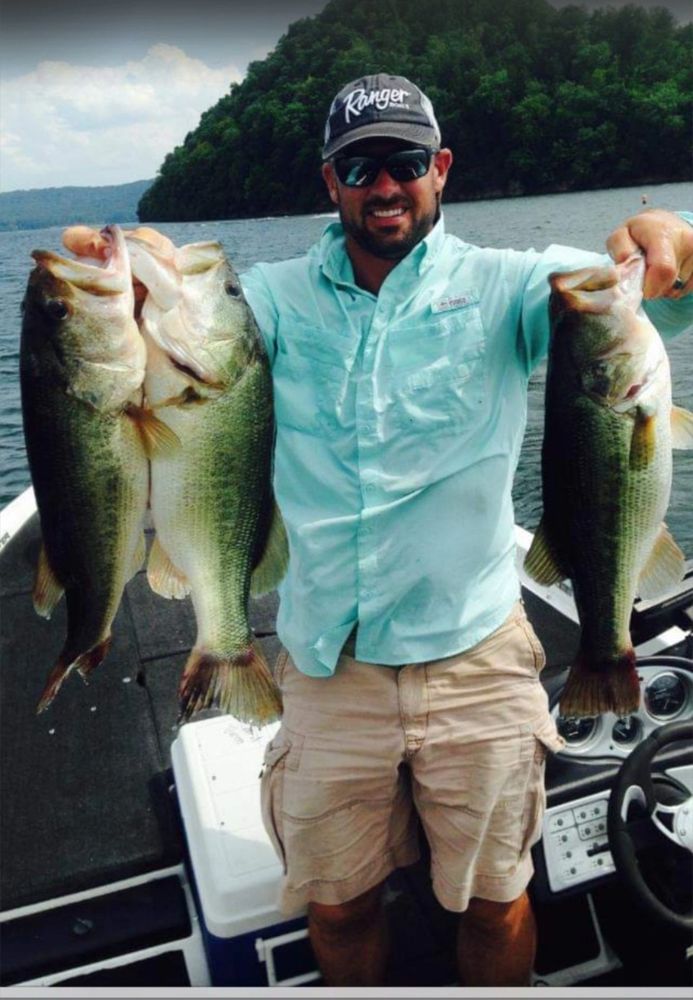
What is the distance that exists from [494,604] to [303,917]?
1.17 metres

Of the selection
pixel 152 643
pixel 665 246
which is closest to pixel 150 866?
pixel 152 643

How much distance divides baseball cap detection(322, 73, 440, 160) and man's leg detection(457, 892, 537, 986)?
2.22 meters

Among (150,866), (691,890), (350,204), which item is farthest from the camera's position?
(150,866)

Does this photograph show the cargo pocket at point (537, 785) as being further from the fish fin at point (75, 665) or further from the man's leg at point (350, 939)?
the fish fin at point (75, 665)

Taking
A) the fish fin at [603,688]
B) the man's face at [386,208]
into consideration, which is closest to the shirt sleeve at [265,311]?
the man's face at [386,208]

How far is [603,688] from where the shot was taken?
2348mm

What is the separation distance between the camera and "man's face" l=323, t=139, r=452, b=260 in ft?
7.98

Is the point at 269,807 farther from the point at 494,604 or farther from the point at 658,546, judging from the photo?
A: the point at 658,546

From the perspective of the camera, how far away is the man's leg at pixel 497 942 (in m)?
2.66

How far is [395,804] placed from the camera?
8.87 ft

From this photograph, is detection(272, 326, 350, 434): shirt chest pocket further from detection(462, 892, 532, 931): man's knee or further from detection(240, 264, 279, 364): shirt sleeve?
detection(462, 892, 532, 931): man's knee

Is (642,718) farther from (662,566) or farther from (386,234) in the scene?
(386,234)

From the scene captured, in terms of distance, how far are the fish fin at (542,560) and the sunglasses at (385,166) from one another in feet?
3.36

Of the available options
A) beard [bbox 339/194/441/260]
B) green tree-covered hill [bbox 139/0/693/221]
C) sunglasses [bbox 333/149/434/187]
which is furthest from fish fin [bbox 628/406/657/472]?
green tree-covered hill [bbox 139/0/693/221]
